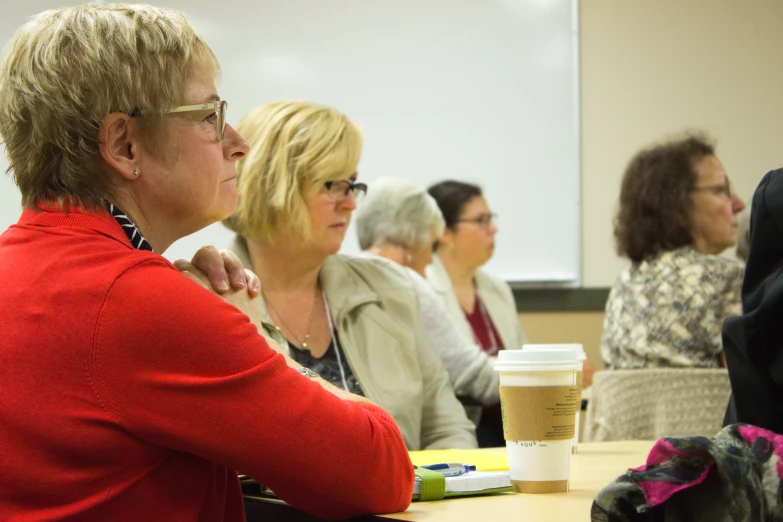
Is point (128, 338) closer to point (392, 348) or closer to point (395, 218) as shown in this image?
point (392, 348)

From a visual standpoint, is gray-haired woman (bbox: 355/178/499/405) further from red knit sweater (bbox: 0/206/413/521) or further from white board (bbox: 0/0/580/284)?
red knit sweater (bbox: 0/206/413/521)

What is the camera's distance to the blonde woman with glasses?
231 centimetres

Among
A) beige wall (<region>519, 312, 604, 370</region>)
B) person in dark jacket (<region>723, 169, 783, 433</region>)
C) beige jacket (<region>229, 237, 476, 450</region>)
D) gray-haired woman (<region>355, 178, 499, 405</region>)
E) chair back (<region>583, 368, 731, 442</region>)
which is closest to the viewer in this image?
person in dark jacket (<region>723, 169, 783, 433</region>)

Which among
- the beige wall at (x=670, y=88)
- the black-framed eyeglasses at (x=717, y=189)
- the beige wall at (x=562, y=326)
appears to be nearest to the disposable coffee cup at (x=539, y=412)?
the black-framed eyeglasses at (x=717, y=189)

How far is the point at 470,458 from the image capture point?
1638mm

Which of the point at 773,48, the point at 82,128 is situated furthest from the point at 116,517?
the point at 773,48

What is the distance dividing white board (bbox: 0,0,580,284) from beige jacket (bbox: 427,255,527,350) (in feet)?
1.53

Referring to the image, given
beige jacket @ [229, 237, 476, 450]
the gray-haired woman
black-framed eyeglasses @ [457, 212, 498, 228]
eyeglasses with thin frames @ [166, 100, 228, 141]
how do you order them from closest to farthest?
eyeglasses with thin frames @ [166, 100, 228, 141], beige jacket @ [229, 237, 476, 450], the gray-haired woman, black-framed eyeglasses @ [457, 212, 498, 228]

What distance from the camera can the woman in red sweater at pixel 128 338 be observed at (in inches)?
41.6

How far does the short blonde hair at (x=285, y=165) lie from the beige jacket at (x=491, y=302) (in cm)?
182

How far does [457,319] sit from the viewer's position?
4.20 meters

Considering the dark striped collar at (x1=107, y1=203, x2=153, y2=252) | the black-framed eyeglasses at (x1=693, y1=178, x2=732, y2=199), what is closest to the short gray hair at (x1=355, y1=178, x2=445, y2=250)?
the black-framed eyeglasses at (x1=693, y1=178, x2=732, y2=199)

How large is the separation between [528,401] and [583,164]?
13.3 ft

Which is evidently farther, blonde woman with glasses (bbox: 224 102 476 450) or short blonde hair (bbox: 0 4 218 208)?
blonde woman with glasses (bbox: 224 102 476 450)
